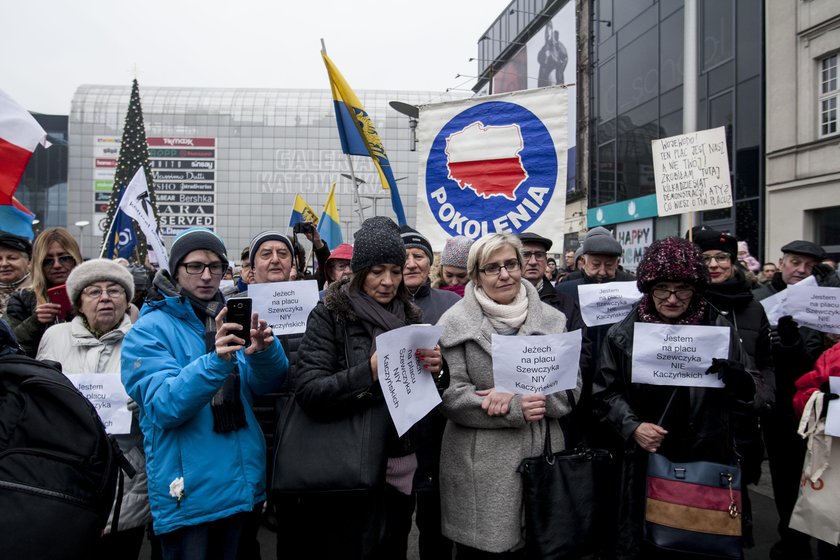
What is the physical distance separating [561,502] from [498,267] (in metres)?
1.09

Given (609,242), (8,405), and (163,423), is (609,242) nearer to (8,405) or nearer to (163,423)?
(163,423)

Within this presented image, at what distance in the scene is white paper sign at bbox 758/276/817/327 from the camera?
3766mm

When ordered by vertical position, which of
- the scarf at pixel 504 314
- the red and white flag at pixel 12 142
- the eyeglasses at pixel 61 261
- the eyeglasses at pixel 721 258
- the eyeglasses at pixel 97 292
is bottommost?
the scarf at pixel 504 314

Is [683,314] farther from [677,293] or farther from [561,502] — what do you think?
[561,502]

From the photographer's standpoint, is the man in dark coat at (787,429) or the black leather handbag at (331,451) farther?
the man in dark coat at (787,429)

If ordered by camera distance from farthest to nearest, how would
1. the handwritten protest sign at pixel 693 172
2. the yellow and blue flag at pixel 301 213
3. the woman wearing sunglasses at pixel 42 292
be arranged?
the yellow and blue flag at pixel 301 213
the handwritten protest sign at pixel 693 172
the woman wearing sunglasses at pixel 42 292

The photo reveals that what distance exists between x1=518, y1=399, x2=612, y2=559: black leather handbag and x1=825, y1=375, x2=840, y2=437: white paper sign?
1187mm

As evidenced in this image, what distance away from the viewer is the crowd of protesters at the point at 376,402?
2404mm

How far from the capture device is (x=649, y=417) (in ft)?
9.35

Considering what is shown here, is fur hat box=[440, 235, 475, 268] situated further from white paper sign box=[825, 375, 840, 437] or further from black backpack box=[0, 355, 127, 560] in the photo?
black backpack box=[0, 355, 127, 560]

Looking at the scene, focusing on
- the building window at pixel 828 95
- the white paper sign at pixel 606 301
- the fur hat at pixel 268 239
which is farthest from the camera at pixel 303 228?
the building window at pixel 828 95

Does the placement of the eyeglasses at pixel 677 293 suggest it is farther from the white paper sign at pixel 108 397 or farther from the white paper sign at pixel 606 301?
the white paper sign at pixel 108 397

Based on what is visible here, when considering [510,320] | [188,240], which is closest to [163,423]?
[188,240]

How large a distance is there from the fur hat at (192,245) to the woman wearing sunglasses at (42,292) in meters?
1.25
